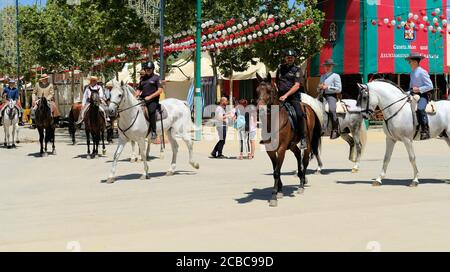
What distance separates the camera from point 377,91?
1411cm

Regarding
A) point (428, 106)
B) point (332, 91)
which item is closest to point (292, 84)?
point (428, 106)

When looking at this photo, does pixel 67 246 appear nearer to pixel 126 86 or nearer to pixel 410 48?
pixel 126 86

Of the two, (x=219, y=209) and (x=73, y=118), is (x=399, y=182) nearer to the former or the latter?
(x=219, y=209)

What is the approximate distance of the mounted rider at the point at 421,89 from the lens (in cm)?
1398

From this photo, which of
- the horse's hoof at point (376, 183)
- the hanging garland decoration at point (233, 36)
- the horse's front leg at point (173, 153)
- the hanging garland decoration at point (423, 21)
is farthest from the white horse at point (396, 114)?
the hanging garland decoration at point (423, 21)

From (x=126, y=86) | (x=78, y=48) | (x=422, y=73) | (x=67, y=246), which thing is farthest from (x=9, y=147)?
(x=67, y=246)

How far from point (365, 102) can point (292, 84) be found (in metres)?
2.32

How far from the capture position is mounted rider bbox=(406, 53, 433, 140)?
13977mm

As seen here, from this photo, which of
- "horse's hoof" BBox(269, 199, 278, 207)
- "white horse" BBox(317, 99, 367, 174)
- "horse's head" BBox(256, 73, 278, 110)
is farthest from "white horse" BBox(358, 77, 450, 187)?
"horse's hoof" BBox(269, 199, 278, 207)

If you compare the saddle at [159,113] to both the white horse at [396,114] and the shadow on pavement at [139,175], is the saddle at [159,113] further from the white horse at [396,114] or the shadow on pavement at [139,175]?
the white horse at [396,114]

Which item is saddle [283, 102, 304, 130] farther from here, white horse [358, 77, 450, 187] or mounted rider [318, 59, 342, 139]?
mounted rider [318, 59, 342, 139]

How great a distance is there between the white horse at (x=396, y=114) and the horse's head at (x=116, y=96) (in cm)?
510

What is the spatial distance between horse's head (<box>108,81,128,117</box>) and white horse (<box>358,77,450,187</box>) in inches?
201

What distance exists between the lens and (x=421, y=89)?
13961 millimetres
